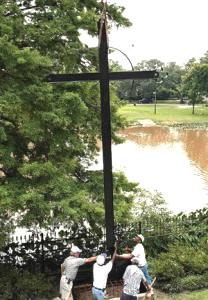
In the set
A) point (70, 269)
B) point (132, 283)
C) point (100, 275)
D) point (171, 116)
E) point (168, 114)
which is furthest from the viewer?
point (168, 114)

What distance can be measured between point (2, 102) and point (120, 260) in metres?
4.14

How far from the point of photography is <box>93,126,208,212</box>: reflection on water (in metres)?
26.6

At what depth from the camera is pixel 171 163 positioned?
125 ft

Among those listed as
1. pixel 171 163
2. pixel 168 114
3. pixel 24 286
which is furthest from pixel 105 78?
pixel 168 114

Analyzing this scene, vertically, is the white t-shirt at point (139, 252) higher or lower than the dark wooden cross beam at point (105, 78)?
lower

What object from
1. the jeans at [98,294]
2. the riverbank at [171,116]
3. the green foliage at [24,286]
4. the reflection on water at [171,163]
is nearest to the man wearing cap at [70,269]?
the jeans at [98,294]

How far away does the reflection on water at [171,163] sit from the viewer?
Result: 26.6 meters

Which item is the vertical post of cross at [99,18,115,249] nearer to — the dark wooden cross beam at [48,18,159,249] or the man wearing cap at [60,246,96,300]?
the dark wooden cross beam at [48,18,159,249]

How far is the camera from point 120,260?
10102 millimetres

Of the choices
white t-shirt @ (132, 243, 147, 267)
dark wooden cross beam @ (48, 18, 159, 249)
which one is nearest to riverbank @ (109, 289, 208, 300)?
white t-shirt @ (132, 243, 147, 267)

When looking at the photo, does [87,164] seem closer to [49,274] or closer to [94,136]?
[94,136]

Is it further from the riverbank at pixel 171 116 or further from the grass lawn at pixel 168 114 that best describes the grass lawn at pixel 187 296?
the grass lawn at pixel 168 114

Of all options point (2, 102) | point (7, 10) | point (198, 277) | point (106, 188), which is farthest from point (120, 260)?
point (7, 10)

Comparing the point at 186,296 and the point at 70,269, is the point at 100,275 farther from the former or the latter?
the point at 186,296
